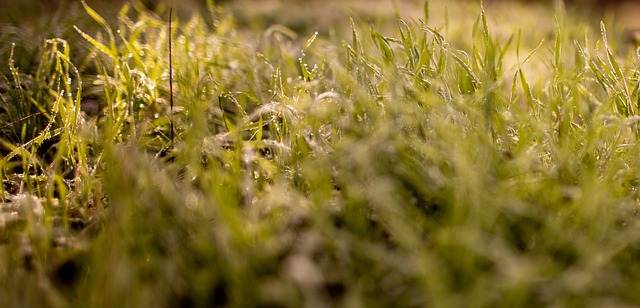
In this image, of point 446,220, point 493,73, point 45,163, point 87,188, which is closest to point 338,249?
point 446,220

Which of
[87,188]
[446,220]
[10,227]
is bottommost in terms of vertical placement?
[10,227]

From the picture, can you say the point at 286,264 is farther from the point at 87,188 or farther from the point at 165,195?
the point at 87,188

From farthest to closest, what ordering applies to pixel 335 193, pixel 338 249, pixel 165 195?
pixel 335 193
pixel 165 195
pixel 338 249

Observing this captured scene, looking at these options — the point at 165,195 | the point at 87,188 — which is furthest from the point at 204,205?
the point at 87,188

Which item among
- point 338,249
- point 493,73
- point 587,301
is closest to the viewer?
point 587,301

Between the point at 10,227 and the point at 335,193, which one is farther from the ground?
the point at 335,193

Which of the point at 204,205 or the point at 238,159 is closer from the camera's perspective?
the point at 204,205

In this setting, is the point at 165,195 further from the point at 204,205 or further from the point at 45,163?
the point at 45,163

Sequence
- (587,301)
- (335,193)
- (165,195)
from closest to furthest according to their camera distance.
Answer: (587,301) → (165,195) → (335,193)

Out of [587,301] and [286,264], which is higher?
[587,301]
